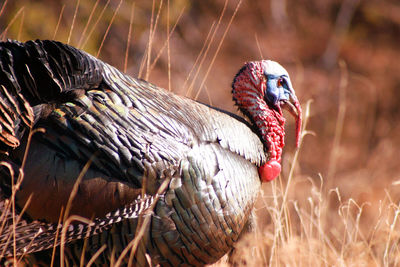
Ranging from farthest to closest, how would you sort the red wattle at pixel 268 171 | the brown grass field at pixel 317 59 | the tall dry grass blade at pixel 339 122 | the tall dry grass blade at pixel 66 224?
1. the brown grass field at pixel 317 59
2. the tall dry grass blade at pixel 339 122
3. the red wattle at pixel 268 171
4. the tall dry grass blade at pixel 66 224

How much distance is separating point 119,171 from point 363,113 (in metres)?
6.25

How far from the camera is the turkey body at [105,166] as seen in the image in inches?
86.1

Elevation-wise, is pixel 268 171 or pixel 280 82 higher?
pixel 280 82

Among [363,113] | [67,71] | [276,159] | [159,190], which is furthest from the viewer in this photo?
[363,113]

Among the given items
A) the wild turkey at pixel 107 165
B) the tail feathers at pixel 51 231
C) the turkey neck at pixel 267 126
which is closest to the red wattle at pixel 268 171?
the turkey neck at pixel 267 126

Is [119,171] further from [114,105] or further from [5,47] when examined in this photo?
[5,47]

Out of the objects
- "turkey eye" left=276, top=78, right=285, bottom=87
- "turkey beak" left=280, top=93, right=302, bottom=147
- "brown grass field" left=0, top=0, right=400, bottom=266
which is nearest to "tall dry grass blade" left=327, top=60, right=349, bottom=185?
"brown grass field" left=0, top=0, right=400, bottom=266

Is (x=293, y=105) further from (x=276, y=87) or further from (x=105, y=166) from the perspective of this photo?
(x=105, y=166)

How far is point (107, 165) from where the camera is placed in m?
2.26

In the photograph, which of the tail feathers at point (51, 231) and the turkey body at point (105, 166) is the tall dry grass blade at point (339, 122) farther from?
the tail feathers at point (51, 231)

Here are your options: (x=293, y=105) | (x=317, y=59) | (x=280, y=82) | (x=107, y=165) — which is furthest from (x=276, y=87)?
(x=317, y=59)

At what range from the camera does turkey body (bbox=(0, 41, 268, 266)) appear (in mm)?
2188

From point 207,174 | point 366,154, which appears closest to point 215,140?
point 207,174

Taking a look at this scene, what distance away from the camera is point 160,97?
2635 mm
